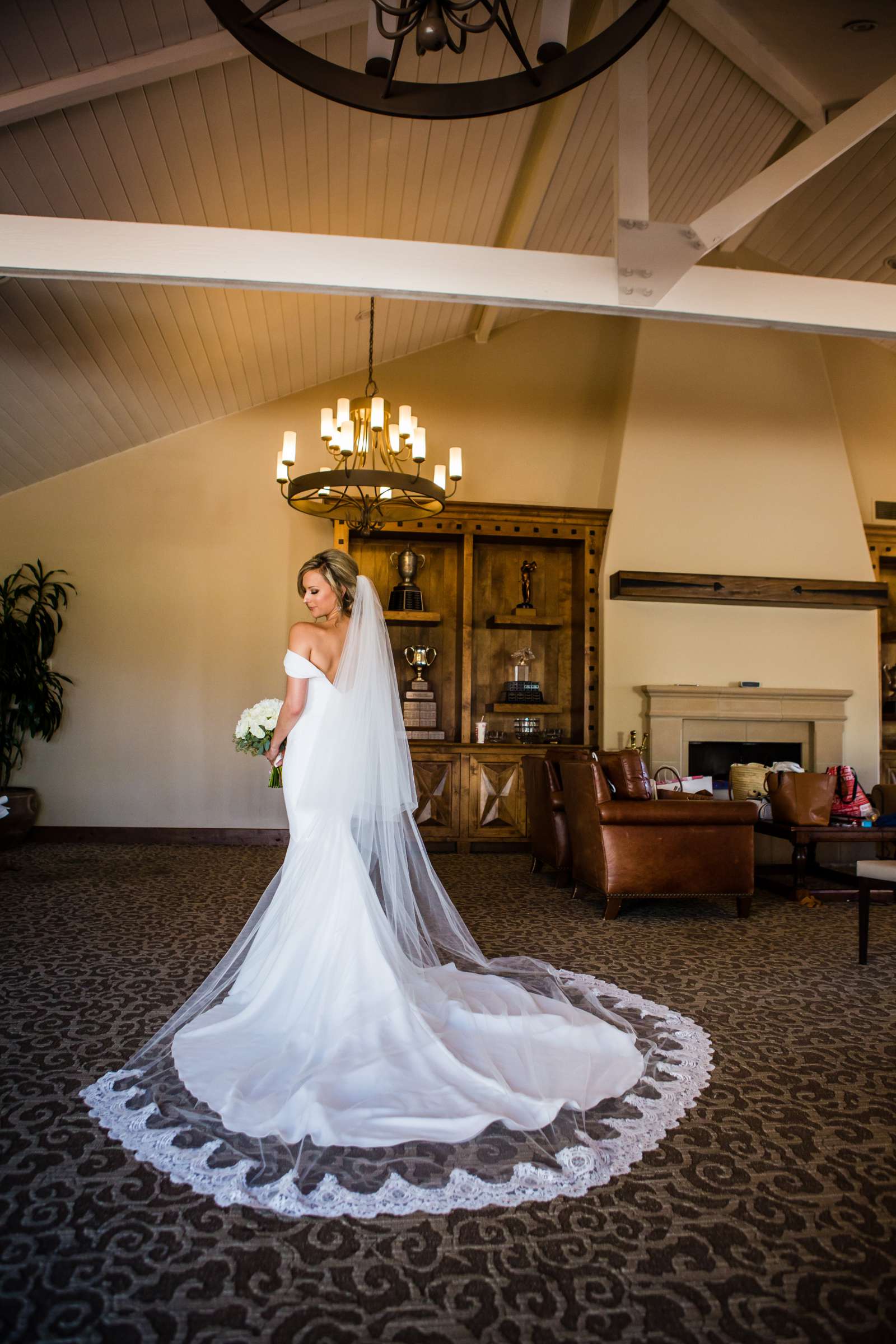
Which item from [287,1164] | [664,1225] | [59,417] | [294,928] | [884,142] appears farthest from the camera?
[59,417]

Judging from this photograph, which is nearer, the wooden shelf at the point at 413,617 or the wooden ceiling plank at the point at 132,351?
the wooden ceiling plank at the point at 132,351

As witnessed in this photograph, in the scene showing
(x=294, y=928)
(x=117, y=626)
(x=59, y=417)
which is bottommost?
(x=294, y=928)

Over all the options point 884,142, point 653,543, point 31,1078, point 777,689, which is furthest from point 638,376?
point 31,1078

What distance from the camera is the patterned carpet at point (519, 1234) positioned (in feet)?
4.77

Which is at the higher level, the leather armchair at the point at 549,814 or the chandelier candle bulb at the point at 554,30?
the chandelier candle bulb at the point at 554,30

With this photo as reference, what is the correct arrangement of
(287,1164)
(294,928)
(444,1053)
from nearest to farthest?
(287,1164), (444,1053), (294,928)

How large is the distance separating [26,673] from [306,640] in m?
5.15

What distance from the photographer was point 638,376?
7.73 metres

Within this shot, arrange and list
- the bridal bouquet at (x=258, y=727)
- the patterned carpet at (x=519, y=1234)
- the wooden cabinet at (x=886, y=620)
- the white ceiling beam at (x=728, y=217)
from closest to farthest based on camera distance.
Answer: the patterned carpet at (x=519, y=1234)
the bridal bouquet at (x=258, y=727)
the white ceiling beam at (x=728, y=217)
the wooden cabinet at (x=886, y=620)

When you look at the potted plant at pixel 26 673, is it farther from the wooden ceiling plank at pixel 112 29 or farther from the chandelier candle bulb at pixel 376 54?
the chandelier candle bulb at pixel 376 54

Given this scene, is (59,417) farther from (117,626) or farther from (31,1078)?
(31,1078)

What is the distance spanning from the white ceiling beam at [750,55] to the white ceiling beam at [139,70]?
7.29ft

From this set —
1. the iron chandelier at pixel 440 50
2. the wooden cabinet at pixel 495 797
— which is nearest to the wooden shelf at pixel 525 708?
the wooden cabinet at pixel 495 797

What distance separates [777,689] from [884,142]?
4.21m
